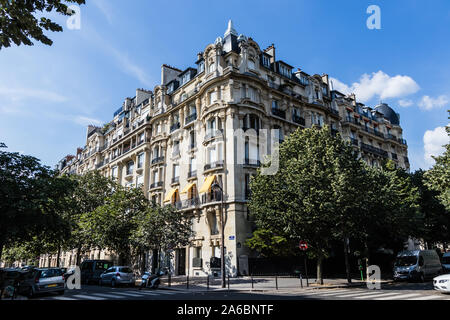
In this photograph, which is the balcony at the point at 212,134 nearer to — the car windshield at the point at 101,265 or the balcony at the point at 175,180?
the balcony at the point at 175,180

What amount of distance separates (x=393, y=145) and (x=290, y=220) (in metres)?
41.0

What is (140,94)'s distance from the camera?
171ft

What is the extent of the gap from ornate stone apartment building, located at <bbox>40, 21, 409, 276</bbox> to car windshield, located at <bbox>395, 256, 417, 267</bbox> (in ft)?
37.3

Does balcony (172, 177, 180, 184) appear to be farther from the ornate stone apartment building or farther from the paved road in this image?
the paved road

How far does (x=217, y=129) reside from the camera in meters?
31.7

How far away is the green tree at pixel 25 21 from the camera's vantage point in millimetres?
5345

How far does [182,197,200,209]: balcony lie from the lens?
32072 millimetres

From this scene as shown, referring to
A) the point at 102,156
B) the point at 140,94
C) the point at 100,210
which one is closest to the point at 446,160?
the point at 100,210

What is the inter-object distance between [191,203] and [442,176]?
2112 centimetres

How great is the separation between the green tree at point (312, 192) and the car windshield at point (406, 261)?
4479mm

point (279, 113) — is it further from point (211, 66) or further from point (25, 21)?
point (25, 21)

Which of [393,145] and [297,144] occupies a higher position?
[393,145]

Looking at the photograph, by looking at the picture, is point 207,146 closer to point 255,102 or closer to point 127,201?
point 255,102

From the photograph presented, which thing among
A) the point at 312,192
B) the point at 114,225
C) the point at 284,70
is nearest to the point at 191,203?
the point at 114,225
